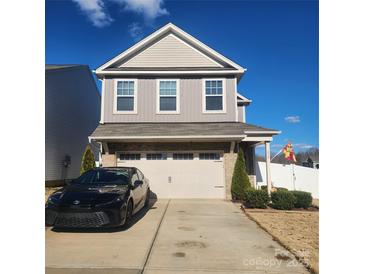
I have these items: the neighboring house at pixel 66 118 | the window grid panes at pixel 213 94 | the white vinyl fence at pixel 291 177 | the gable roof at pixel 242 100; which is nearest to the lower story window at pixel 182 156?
the window grid panes at pixel 213 94

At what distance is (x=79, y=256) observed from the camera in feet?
16.0

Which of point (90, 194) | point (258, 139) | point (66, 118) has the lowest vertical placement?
point (90, 194)

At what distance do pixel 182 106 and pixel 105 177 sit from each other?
5857 mm

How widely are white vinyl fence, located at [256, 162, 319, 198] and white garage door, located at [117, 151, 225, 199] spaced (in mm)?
7279

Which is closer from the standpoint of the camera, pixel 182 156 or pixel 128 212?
pixel 128 212

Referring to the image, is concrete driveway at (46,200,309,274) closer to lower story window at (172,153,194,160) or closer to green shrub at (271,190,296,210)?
green shrub at (271,190,296,210)

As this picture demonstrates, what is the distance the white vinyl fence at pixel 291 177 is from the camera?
1900 centimetres

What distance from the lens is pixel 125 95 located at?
516 inches

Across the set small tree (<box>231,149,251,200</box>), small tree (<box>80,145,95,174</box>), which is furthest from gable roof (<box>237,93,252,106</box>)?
small tree (<box>80,145,95,174</box>)

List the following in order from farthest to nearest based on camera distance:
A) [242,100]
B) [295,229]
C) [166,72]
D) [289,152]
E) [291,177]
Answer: [291,177] → [289,152] → [242,100] → [166,72] → [295,229]

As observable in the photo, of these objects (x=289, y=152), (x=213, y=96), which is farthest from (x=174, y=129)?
(x=289, y=152)

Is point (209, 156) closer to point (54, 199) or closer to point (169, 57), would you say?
point (169, 57)

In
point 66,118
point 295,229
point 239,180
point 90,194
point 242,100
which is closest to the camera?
point 90,194
